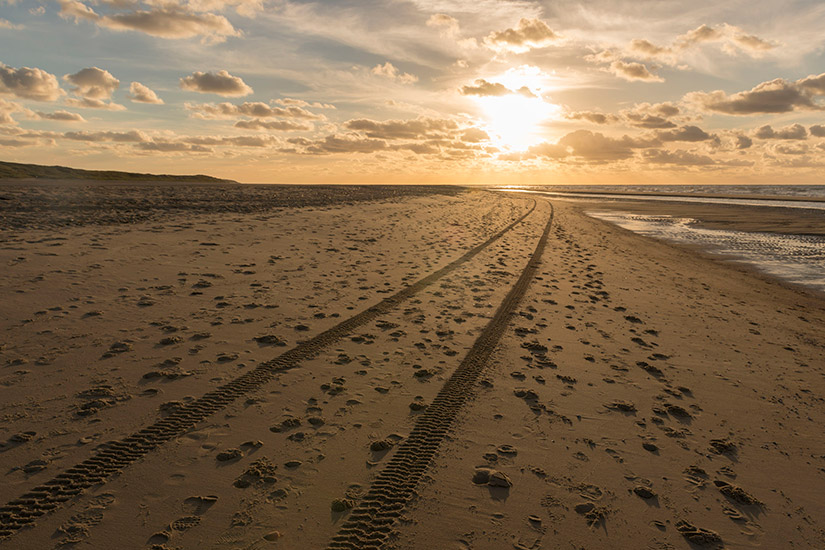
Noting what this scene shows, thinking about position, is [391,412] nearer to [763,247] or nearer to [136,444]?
[136,444]

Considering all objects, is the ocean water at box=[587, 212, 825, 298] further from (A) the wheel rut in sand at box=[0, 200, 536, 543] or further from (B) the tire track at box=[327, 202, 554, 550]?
(A) the wheel rut in sand at box=[0, 200, 536, 543]

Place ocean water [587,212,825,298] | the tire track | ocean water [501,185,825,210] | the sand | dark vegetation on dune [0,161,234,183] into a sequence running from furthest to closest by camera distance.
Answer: dark vegetation on dune [0,161,234,183], ocean water [501,185,825,210], ocean water [587,212,825,298], the sand, the tire track

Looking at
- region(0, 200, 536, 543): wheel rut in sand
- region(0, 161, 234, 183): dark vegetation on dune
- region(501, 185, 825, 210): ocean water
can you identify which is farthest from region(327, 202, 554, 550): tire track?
region(0, 161, 234, 183): dark vegetation on dune

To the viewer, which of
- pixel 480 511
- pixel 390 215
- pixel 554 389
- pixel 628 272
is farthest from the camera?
pixel 390 215

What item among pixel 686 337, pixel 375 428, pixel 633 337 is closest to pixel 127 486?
pixel 375 428

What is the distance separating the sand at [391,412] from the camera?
3666 millimetres

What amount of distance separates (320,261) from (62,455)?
8.97 meters

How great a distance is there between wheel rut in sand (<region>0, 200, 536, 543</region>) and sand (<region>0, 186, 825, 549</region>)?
3cm

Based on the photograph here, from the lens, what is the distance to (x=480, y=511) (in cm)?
382

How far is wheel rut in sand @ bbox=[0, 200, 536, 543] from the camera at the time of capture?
3.54 m

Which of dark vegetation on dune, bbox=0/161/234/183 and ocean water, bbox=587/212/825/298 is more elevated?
dark vegetation on dune, bbox=0/161/234/183

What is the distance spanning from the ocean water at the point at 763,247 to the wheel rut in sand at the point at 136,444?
15.7 metres

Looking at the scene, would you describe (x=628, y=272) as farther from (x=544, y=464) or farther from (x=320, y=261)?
(x=544, y=464)

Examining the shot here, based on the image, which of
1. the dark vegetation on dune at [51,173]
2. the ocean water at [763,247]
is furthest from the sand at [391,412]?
the dark vegetation on dune at [51,173]
